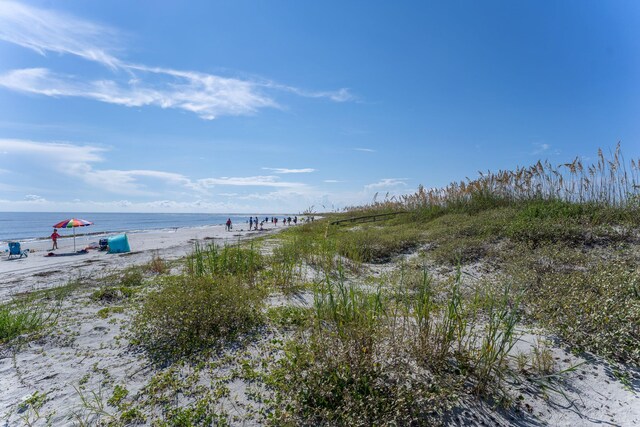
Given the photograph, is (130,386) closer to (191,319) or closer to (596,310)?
(191,319)

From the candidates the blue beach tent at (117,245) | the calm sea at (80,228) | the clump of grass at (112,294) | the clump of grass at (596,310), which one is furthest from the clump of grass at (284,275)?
the calm sea at (80,228)

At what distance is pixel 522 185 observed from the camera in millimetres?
13750

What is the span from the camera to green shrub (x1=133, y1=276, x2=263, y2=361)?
177 inches

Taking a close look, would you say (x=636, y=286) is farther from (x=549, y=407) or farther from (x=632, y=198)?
(x=632, y=198)

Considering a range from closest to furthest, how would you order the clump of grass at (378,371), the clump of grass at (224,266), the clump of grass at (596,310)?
the clump of grass at (378,371), the clump of grass at (596,310), the clump of grass at (224,266)

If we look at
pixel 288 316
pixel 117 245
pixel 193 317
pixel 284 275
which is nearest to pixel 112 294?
pixel 193 317

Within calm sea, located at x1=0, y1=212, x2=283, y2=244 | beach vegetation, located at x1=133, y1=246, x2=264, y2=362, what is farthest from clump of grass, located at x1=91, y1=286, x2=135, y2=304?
calm sea, located at x1=0, y1=212, x2=283, y2=244

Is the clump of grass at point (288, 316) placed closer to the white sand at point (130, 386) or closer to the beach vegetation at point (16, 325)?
the white sand at point (130, 386)

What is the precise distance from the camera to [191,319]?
15.7 ft

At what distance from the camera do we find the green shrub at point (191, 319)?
450cm

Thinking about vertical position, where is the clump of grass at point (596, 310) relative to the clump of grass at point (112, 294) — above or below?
above

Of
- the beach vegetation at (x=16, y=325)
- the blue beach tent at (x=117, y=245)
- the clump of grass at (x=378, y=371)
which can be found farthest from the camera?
the blue beach tent at (x=117, y=245)

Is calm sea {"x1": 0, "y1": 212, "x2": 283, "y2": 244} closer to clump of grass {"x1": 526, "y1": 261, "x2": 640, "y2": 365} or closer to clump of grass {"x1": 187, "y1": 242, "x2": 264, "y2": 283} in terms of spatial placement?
clump of grass {"x1": 187, "y1": 242, "x2": 264, "y2": 283}

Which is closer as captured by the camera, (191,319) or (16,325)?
(191,319)
